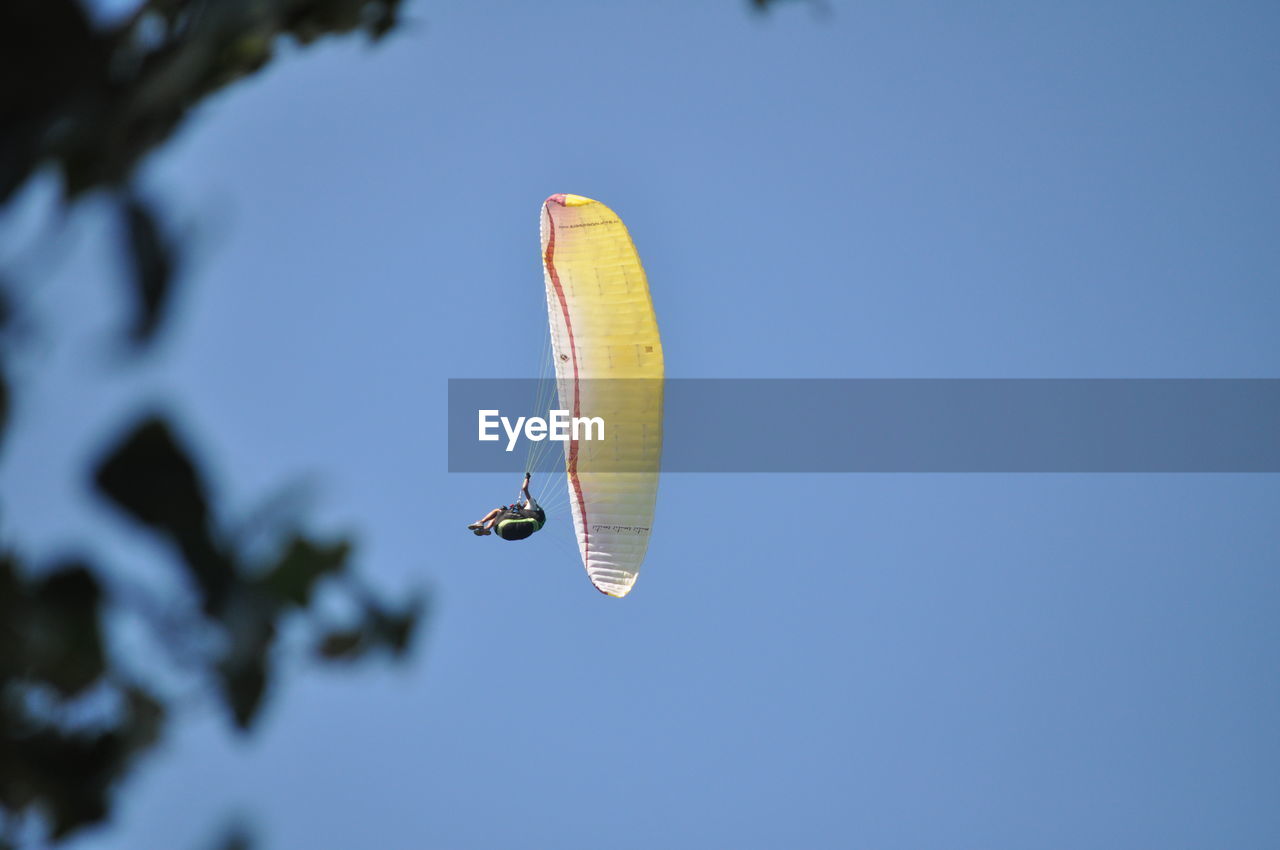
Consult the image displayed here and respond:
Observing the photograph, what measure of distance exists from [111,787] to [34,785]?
21 cm

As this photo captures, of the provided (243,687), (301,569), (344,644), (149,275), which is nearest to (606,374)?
(344,644)

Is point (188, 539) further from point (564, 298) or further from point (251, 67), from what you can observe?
point (564, 298)

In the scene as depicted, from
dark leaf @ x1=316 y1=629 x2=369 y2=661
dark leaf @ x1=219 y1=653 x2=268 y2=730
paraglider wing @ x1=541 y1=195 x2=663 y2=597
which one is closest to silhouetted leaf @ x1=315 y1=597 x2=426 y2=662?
dark leaf @ x1=316 y1=629 x2=369 y2=661

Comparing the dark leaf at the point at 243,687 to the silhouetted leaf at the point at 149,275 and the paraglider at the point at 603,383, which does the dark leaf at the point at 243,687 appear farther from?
the paraglider at the point at 603,383

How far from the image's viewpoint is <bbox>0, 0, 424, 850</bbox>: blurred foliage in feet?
10.5

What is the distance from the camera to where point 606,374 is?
96.0 feet

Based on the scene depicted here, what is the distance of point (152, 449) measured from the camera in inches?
124

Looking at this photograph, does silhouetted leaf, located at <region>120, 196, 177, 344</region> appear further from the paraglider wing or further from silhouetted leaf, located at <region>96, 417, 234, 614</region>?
the paraglider wing

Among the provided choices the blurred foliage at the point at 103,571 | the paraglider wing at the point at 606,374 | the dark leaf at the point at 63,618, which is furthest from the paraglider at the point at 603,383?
the dark leaf at the point at 63,618

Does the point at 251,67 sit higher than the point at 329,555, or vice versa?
the point at 251,67

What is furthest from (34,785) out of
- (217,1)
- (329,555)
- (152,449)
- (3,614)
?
(217,1)

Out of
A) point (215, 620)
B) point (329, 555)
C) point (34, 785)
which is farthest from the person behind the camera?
point (329, 555)

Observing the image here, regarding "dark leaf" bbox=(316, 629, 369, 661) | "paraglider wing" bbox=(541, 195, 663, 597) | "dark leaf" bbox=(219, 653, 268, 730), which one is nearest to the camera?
"dark leaf" bbox=(219, 653, 268, 730)

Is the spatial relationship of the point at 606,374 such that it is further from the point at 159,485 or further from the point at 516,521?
the point at 159,485
